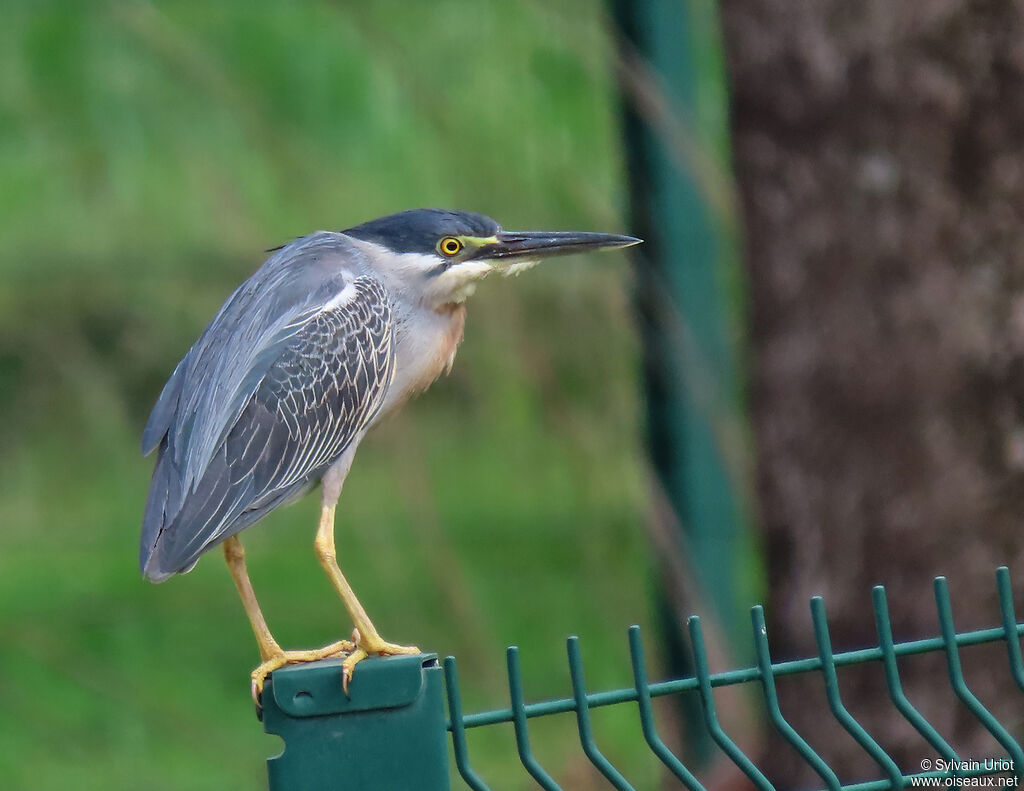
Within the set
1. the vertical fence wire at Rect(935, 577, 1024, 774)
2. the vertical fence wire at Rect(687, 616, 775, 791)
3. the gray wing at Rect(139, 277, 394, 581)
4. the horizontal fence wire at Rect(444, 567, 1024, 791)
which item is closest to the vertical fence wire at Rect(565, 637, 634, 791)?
the horizontal fence wire at Rect(444, 567, 1024, 791)

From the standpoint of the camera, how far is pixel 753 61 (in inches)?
129

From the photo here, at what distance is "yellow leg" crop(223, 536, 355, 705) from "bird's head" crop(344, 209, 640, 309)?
0.48m

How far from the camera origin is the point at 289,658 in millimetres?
1853

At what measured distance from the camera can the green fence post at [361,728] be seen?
5.04 ft

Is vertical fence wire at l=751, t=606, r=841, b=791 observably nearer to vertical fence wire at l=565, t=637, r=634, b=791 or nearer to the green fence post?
vertical fence wire at l=565, t=637, r=634, b=791

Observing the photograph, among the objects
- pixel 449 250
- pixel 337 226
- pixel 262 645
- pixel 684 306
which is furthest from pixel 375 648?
pixel 337 226

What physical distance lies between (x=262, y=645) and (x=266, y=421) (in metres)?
0.32

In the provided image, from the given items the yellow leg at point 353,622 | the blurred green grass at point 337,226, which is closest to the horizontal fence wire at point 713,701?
the yellow leg at point 353,622

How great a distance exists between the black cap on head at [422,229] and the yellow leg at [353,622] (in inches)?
18.4

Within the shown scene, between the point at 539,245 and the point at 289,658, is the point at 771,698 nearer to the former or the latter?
the point at 289,658

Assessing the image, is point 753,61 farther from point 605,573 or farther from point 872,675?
point 605,573

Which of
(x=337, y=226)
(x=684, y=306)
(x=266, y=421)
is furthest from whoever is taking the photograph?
(x=337, y=226)

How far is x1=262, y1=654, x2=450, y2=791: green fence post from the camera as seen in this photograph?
1536mm

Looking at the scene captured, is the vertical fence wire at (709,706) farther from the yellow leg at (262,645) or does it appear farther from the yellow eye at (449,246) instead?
the yellow eye at (449,246)
